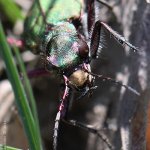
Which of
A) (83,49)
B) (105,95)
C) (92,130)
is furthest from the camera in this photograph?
(105,95)

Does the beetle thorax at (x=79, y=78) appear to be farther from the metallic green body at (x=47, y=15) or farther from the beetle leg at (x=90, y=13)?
the metallic green body at (x=47, y=15)

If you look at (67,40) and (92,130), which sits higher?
(67,40)

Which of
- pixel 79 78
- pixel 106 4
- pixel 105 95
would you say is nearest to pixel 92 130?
pixel 105 95

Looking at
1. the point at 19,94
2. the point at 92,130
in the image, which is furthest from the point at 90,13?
the point at 19,94

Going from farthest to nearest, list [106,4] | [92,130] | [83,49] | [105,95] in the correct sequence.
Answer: [105,95]
[106,4]
[92,130]
[83,49]

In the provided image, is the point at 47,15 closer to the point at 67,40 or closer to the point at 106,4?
the point at 106,4

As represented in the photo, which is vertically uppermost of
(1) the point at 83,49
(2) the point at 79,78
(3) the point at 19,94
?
(1) the point at 83,49

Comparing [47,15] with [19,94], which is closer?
[19,94]
